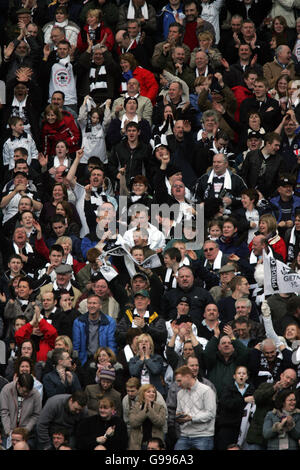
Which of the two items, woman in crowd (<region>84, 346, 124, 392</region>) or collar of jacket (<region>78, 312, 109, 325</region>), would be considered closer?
woman in crowd (<region>84, 346, 124, 392</region>)

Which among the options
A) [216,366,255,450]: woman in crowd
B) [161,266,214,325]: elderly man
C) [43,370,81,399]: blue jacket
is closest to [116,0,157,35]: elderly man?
[161,266,214,325]: elderly man

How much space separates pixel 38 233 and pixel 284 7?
7.09 meters

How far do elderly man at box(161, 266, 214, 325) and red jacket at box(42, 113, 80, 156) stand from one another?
4267 millimetres

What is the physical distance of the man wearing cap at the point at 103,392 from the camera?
17.8 metres

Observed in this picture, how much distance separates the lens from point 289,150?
2277cm

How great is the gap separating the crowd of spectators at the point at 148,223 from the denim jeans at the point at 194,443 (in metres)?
0.02

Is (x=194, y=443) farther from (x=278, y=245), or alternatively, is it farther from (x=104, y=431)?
(x=278, y=245)

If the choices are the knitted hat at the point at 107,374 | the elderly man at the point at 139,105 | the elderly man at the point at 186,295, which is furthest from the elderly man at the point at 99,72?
the knitted hat at the point at 107,374

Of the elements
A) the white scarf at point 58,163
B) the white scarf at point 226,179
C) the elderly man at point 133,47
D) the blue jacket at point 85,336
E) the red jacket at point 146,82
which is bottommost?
the blue jacket at point 85,336

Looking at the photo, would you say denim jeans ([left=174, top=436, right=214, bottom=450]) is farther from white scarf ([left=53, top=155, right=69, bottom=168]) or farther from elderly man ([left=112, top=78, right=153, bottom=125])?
elderly man ([left=112, top=78, right=153, bottom=125])

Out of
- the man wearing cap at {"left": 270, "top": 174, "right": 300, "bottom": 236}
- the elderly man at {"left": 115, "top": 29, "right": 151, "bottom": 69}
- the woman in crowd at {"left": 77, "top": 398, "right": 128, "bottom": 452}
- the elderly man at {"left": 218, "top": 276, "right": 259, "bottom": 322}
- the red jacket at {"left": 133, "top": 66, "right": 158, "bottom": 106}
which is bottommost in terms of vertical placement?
the woman in crowd at {"left": 77, "top": 398, "right": 128, "bottom": 452}

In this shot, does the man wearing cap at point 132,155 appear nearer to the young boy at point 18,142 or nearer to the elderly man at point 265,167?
the young boy at point 18,142

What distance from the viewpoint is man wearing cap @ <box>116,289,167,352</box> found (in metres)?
18.6

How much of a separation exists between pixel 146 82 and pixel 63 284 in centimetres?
521
